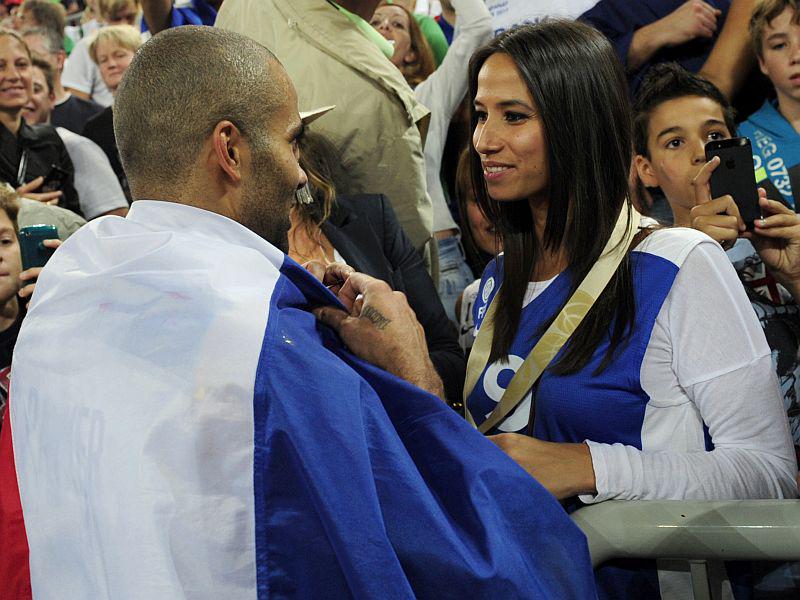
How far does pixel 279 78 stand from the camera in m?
1.99

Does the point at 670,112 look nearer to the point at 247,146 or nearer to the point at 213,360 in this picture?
the point at 247,146

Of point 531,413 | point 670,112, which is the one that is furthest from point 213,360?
point 670,112

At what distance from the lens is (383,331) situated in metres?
1.78

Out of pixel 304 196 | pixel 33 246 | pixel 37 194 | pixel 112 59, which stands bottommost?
pixel 112 59

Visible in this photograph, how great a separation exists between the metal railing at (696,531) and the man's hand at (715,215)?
966 mm

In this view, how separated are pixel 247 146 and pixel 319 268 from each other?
367 millimetres

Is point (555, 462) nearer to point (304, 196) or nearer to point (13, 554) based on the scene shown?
point (13, 554)

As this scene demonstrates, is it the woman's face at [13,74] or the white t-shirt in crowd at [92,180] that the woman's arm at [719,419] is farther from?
the woman's face at [13,74]

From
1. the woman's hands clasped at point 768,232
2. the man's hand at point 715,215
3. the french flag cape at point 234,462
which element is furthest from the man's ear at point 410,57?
the french flag cape at point 234,462

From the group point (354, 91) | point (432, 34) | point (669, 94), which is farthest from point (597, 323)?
point (432, 34)

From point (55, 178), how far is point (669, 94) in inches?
96.5

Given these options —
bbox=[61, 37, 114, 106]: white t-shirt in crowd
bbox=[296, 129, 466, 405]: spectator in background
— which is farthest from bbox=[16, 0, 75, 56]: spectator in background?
bbox=[296, 129, 466, 405]: spectator in background

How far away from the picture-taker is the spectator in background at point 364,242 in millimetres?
3008

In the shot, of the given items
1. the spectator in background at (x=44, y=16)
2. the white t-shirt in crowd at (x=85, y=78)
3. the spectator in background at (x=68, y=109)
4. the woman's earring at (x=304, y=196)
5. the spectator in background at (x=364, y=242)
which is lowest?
the white t-shirt in crowd at (x=85, y=78)
